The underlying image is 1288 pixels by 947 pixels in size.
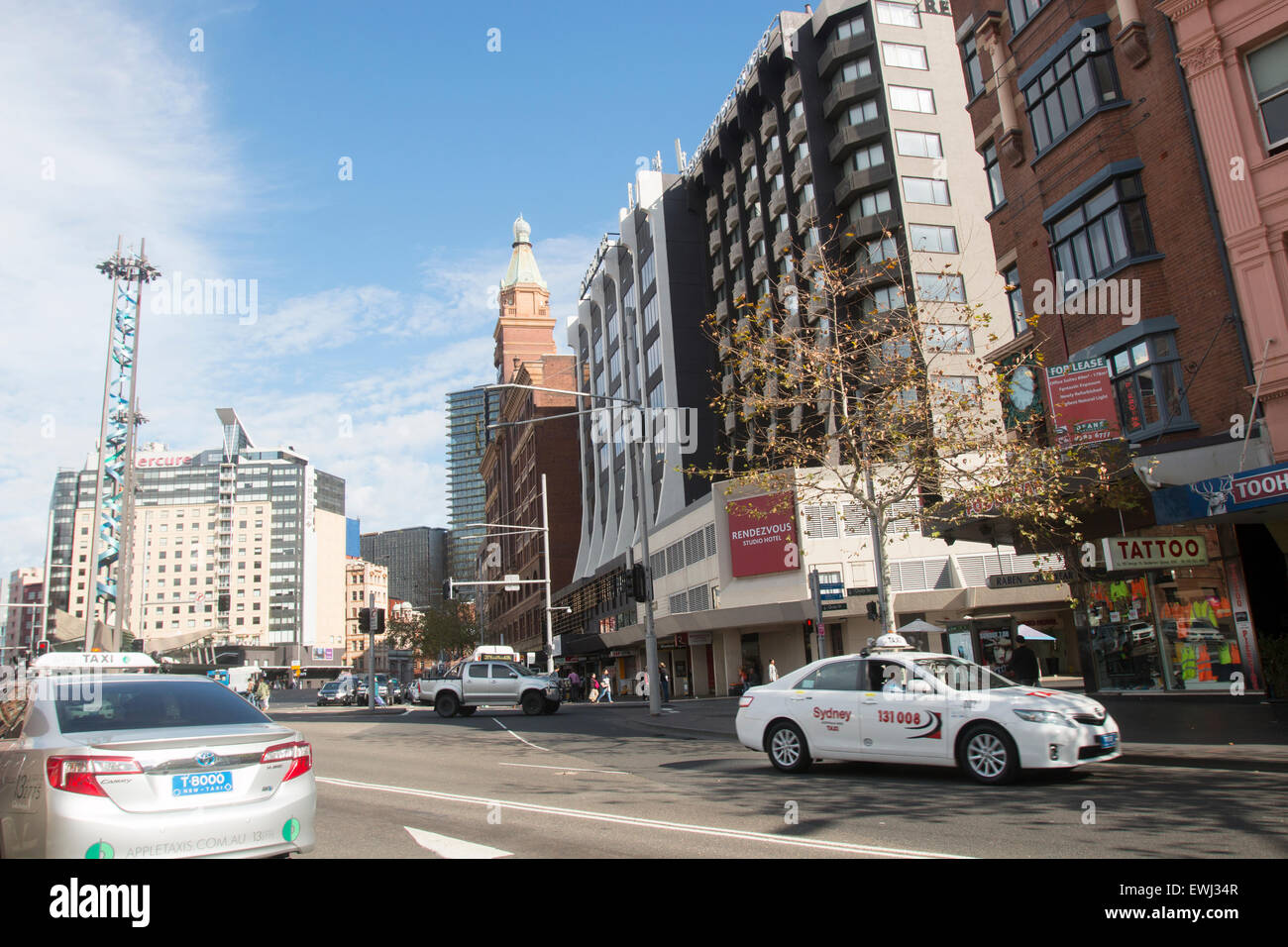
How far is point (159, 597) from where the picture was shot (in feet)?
500

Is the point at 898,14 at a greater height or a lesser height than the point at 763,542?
greater

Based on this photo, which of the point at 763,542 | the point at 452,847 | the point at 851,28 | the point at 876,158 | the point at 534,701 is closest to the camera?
the point at 452,847

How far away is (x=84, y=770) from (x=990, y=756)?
9.06 meters

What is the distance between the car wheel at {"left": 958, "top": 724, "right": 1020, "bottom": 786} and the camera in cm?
1020

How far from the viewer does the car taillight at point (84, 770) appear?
5.10 meters

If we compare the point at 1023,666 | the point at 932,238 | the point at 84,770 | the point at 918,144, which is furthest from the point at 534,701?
the point at 918,144

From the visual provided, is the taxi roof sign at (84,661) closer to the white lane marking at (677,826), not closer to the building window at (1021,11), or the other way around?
the white lane marking at (677,826)

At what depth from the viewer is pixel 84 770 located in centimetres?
512

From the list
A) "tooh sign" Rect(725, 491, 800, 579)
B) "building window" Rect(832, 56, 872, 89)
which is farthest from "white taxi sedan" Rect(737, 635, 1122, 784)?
"building window" Rect(832, 56, 872, 89)

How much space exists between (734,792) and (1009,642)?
29.3 metres

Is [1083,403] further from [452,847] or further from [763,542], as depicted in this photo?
[763,542]

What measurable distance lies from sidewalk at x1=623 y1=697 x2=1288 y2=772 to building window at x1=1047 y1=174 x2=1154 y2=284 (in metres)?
9.45
